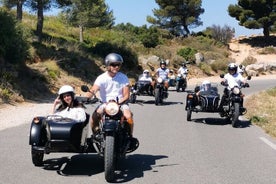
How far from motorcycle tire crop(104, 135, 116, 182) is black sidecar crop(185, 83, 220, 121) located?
24.1ft

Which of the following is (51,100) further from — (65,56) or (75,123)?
(75,123)

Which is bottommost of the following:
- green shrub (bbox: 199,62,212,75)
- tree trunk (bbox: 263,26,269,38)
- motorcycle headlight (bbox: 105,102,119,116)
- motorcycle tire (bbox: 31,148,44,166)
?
motorcycle tire (bbox: 31,148,44,166)

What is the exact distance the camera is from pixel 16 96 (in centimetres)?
1912

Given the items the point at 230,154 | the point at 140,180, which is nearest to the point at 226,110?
the point at 230,154

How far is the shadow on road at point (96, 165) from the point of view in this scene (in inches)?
304

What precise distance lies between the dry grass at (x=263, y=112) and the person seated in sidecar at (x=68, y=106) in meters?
5.70

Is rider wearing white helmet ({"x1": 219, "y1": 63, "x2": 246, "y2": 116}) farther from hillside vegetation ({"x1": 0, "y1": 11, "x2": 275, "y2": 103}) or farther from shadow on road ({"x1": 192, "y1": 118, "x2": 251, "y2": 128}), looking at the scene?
hillside vegetation ({"x1": 0, "y1": 11, "x2": 275, "y2": 103})

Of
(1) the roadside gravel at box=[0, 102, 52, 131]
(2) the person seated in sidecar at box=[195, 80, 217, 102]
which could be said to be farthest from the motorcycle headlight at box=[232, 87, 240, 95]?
(1) the roadside gravel at box=[0, 102, 52, 131]

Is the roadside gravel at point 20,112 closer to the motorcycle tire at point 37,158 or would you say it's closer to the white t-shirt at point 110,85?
the motorcycle tire at point 37,158

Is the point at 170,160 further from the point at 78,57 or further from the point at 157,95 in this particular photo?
the point at 78,57

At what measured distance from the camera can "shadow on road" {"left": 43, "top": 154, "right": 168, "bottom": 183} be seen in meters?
7.71

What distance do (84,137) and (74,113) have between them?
0.42 meters

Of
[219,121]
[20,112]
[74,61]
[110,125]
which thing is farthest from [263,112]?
[74,61]

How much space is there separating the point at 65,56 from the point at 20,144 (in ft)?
67.6
